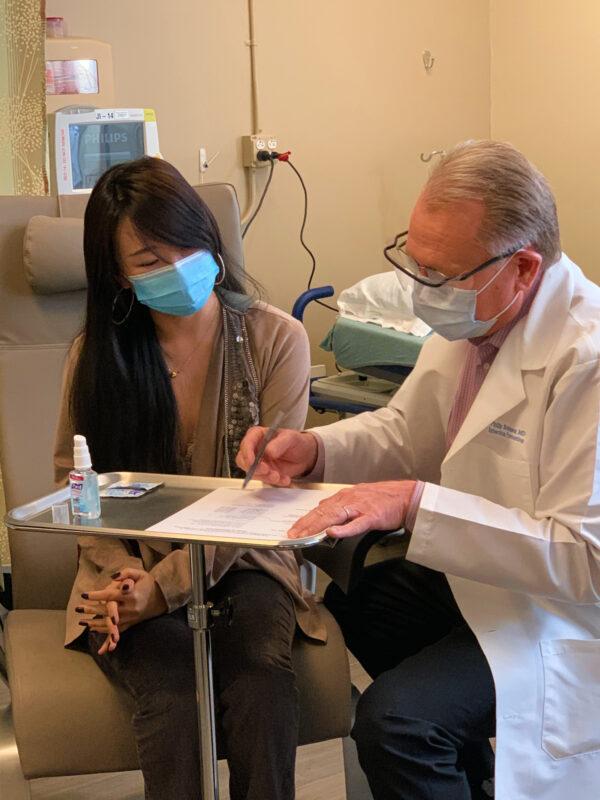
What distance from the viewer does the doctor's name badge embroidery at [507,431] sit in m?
1.23

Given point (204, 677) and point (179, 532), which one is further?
point (204, 677)

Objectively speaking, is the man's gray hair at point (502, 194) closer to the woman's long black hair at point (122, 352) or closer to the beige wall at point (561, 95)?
the woman's long black hair at point (122, 352)

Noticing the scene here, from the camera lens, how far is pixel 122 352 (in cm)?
153

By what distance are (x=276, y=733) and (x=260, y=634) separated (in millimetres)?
154

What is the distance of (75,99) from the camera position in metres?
2.44

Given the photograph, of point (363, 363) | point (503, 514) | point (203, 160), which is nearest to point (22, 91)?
point (203, 160)

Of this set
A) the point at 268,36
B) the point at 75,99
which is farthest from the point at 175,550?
the point at 268,36

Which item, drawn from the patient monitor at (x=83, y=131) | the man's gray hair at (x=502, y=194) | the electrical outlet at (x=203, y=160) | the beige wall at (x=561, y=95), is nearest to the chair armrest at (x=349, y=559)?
the man's gray hair at (x=502, y=194)

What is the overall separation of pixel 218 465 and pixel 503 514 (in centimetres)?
54

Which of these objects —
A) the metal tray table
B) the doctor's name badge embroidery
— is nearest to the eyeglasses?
the doctor's name badge embroidery

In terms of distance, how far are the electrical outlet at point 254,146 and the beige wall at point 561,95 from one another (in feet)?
3.84

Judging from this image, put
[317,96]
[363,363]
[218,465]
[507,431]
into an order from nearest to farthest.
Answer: [507,431] → [218,465] → [363,363] → [317,96]

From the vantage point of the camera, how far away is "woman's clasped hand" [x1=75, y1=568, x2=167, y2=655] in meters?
1.30

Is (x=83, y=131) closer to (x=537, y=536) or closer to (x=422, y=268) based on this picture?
(x=422, y=268)
